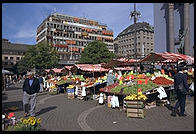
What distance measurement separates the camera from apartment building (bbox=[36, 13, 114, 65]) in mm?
64000

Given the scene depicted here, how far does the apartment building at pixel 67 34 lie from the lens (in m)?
64.0

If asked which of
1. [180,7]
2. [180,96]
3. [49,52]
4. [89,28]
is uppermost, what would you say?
[89,28]

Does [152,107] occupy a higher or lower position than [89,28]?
lower

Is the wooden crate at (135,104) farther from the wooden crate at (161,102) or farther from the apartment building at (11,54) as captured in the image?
the apartment building at (11,54)

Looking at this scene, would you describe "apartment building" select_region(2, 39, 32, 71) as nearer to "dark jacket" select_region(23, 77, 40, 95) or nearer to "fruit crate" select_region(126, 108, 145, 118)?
"dark jacket" select_region(23, 77, 40, 95)

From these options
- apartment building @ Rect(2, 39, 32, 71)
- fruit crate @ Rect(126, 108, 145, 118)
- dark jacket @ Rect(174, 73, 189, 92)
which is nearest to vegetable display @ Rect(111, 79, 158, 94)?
fruit crate @ Rect(126, 108, 145, 118)

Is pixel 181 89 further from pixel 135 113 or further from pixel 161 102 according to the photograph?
pixel 161 102

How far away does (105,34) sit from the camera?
254ft

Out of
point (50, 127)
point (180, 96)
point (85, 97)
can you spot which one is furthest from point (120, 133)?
point (85, 97)

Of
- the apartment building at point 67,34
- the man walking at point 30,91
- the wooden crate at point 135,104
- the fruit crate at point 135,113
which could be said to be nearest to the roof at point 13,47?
the apartment building at point 67,34

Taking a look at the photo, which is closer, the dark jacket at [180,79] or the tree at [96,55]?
the dark jacket at [180,79]

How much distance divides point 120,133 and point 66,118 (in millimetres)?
2613

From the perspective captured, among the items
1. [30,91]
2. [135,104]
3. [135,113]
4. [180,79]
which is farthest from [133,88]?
[30,91]

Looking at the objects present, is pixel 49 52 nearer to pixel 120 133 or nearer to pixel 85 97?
pixel 85 97
